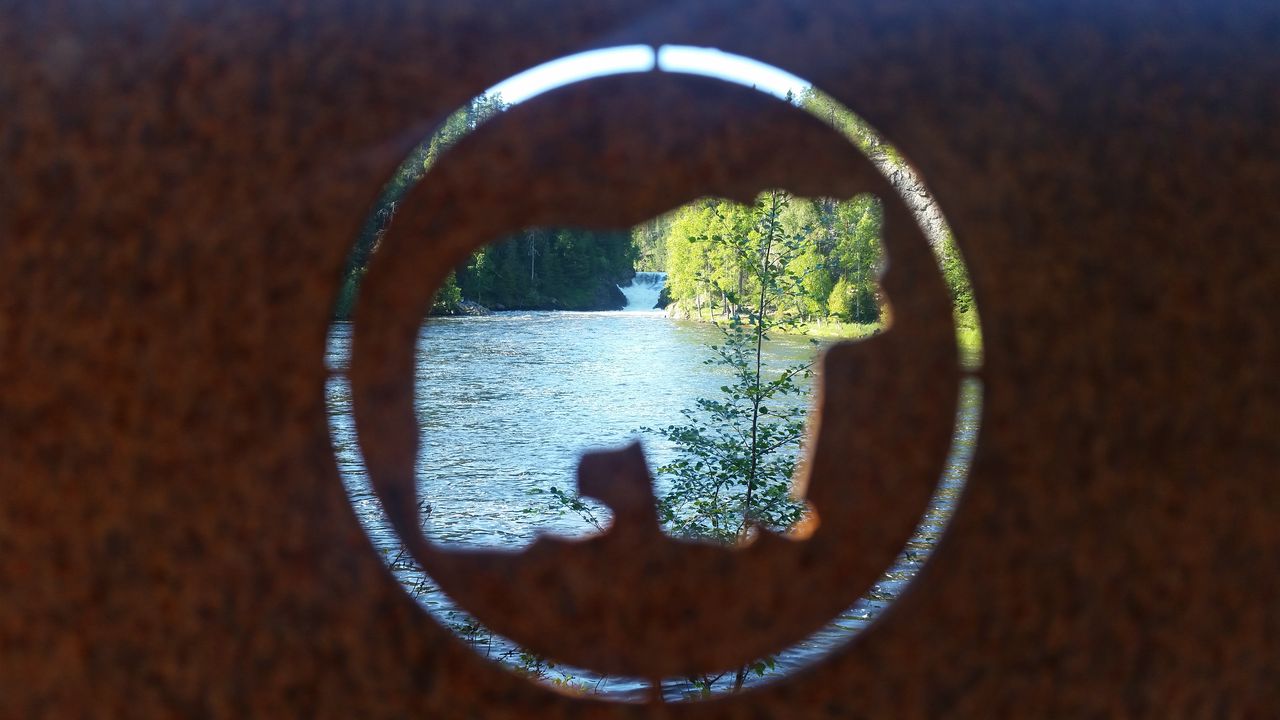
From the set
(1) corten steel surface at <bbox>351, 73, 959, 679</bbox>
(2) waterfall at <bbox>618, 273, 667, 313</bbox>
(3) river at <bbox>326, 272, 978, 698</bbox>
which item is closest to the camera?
(1) corten steel surface at <bbox>351, 73, 959, 679</bbox>

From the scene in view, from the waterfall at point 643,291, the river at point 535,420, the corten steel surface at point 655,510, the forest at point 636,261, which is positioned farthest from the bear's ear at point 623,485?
the waterfall at point 643,291

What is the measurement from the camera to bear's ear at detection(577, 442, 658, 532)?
909 mm

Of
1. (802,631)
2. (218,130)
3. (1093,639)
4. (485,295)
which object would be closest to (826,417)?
(802,631)

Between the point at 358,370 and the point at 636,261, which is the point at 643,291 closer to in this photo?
the point at 636,261

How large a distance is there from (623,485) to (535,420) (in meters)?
16.3

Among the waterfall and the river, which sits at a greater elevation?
the waterfall

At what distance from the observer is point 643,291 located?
39906mm

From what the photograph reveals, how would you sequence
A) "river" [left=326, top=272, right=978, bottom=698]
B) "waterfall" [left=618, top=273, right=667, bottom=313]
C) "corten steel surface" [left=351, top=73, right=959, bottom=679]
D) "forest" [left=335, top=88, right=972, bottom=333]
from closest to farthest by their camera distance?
"corten steel surface" [left=351, top=73, right=959, bottom=679] → "river" [left=326, top=272, right=978, bottom=698] → "forest" [left=335, top=88, right=972, bottom=333] → "waterfall" [left=618, top=273, right=667, bottom=313]

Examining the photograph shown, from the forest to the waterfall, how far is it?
572 mm

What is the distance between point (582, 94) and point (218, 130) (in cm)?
33

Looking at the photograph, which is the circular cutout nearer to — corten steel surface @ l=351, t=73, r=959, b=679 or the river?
corten steel surface @ l=351, t=73, r=959, b=679

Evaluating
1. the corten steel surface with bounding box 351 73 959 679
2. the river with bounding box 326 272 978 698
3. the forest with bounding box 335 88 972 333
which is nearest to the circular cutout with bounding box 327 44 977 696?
the corten steel surface with bounding box 351 73 959 679

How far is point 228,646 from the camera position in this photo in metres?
0.88

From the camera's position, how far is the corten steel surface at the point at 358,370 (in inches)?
33.9
